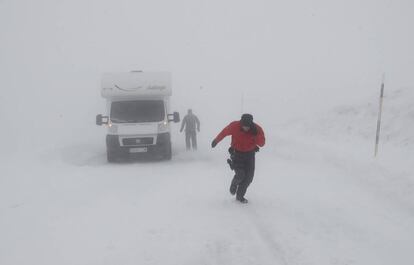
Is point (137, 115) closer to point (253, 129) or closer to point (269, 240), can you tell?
point (253, 129)

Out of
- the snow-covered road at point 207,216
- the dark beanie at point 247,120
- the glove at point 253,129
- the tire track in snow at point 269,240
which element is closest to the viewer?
the tire track in snow at point 269,240

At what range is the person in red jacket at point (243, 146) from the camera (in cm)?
693

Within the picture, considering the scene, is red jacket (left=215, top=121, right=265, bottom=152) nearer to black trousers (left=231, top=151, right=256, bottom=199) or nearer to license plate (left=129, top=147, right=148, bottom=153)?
black trousers (left=231, top=151, right=256, bottom=199)

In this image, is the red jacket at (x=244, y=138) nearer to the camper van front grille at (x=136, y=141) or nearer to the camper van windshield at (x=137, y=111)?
the camper van front grille at (x=136, y=141)

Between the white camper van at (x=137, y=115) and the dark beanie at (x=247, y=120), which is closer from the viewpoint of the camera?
the dark beanie at (x=247, y=120)


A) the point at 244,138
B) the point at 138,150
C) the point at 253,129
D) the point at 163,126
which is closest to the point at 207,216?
the point at 244,138

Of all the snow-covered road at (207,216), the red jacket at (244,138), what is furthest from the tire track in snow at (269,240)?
the red jacket at (244,138)

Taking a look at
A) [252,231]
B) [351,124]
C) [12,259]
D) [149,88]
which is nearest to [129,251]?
[12,259]

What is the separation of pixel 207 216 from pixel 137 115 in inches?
289

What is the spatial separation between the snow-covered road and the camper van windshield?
257 centimetres

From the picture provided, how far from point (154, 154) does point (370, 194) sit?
7324 mm

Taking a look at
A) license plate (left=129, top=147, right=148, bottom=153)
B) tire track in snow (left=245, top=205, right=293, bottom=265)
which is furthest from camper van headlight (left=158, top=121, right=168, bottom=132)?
tire track in snow (left=245, top=205, right=293, bottom=265)

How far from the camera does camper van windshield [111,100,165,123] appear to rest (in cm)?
1289

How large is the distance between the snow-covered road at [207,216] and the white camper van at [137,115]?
5.95 ft
